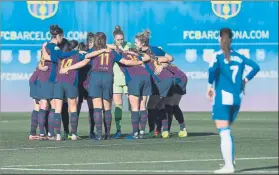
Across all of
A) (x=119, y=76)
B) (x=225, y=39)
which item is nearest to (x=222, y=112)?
(x=225, y=39)

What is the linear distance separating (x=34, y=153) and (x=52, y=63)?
3.39m

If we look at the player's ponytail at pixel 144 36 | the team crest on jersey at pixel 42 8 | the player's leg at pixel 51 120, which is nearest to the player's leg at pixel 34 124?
the player's leg at pixel 51 120

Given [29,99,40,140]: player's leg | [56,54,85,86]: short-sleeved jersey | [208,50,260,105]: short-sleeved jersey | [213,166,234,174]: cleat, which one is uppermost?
[56,54,85,86]: short-sleeved jersey

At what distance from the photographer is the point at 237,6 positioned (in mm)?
34000

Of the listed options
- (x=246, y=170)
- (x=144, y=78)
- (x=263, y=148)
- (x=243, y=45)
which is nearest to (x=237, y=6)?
(x=243, y=45)

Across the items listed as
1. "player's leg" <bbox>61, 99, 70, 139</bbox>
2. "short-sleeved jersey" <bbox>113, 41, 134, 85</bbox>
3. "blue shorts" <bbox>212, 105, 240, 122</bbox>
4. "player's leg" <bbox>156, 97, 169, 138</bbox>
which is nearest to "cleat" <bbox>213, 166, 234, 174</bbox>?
"blue shorts" <bbox>212, 105, 240, 122</bbox>

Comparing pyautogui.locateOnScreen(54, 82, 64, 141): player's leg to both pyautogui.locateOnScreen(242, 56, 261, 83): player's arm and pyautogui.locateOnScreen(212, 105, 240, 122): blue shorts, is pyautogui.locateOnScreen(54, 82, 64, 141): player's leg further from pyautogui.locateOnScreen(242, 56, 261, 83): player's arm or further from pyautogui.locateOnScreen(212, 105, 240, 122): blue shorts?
pyautogui.locateOnScreen(212, 105, 240, 122): blue shorts

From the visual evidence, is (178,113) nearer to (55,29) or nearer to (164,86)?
(164,86)

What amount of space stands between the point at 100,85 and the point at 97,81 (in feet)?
0.30

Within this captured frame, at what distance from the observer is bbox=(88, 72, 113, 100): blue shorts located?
802 inches

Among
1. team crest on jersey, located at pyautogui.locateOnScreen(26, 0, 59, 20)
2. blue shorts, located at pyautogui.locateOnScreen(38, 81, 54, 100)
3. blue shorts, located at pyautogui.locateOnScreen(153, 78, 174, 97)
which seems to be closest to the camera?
blue shorts, located at pyautogui.locateOnScreen(38, 81, 54, 100)

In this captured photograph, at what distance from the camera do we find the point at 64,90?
2066 cm

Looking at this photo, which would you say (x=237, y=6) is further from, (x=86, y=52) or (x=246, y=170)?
(x=246, y=170)

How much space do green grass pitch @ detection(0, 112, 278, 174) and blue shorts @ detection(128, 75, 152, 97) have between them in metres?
0.85
